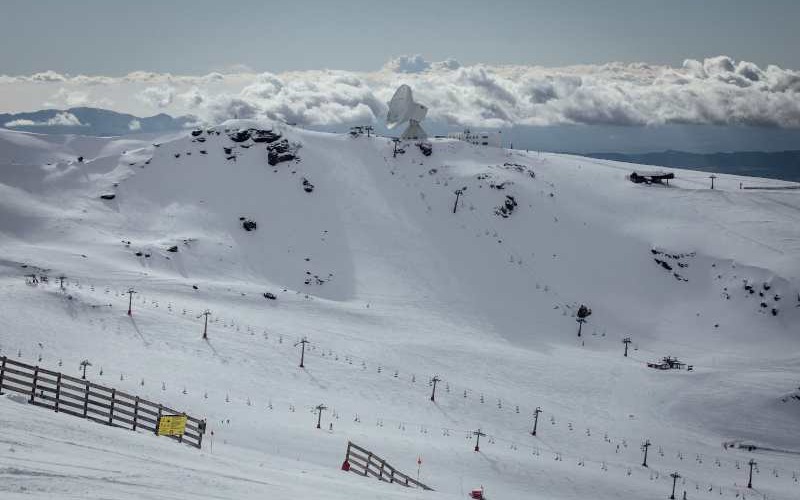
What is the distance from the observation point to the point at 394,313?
73688 mm

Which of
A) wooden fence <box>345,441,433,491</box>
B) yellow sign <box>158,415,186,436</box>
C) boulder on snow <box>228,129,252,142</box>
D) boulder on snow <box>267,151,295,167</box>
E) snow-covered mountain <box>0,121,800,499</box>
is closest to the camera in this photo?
yellow sign <box>158,415,186,436</box>

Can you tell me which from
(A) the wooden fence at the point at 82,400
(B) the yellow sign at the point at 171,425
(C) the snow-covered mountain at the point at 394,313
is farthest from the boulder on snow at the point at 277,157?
(B) the yellow sign at the point at 171,425

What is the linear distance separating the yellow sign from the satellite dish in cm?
10377

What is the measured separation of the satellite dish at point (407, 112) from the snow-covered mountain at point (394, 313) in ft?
22.8

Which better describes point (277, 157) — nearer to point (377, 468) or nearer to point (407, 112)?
point (407, 112)

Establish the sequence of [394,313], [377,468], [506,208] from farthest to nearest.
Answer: [506,208] → [394,313] → [377,468]

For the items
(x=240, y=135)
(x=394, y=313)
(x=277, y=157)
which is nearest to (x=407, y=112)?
(x=277, y=157)

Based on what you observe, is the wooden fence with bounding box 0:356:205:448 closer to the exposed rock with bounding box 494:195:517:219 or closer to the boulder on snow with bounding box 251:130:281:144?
the exposed rock with bounding box 494:195:517:219

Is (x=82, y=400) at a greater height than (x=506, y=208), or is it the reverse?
(x=506, y=208)

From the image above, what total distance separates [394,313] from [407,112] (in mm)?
61317

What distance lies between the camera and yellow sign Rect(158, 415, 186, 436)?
23.4 m

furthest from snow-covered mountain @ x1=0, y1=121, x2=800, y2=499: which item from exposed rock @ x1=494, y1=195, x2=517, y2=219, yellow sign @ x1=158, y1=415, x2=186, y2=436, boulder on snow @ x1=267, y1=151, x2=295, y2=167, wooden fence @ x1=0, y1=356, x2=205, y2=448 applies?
yellow sign @ x1=158, y1=415, x2=186, y2=436

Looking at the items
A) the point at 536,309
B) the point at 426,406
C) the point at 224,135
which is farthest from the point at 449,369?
the point at 224,135

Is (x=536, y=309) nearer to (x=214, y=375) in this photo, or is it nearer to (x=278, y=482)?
(x=214, y=375)
